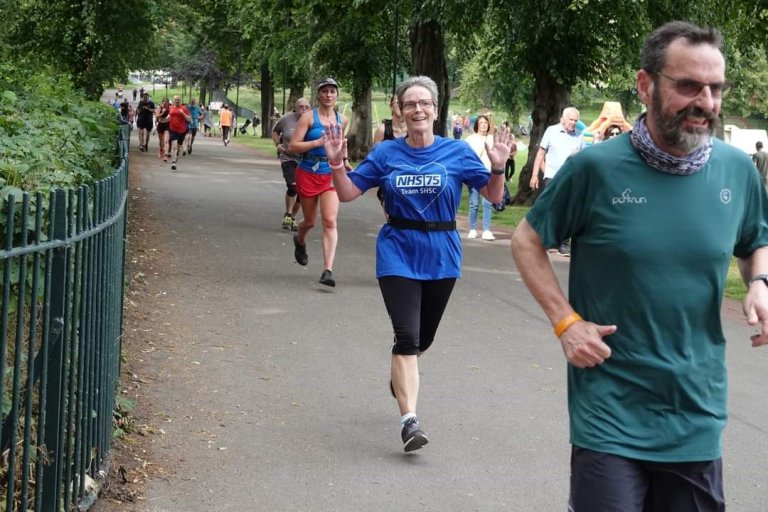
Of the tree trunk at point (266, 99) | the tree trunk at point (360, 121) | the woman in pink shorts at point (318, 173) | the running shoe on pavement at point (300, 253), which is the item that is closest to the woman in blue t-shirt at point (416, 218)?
the woman in pink shorts at point (318, 173)

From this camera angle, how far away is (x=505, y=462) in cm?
669

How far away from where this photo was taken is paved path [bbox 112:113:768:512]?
20.1ft

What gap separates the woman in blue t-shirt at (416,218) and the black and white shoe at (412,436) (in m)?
0.12

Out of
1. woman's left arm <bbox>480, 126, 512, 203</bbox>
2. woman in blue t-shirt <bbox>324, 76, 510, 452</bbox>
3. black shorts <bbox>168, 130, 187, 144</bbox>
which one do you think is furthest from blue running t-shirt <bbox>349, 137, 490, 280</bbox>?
black shorts <bbox>168, 130, 187, 144</bbox>

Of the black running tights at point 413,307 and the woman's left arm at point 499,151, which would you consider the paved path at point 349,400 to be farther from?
the woman's left arm at point 499,151

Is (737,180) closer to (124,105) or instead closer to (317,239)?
(317,239)

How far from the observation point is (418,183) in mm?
7031

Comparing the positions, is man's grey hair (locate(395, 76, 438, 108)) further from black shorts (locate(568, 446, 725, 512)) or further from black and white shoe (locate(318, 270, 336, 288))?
black and white shoe (locate(318, 270, 336, 288))

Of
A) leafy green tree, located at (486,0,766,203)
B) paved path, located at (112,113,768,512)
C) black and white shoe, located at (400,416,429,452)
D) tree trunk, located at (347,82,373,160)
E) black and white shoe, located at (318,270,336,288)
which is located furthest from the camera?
tree trunk, located at (347,82,373,160)

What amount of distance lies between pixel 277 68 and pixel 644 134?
165 feet

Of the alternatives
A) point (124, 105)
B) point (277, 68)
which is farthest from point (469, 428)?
point (277, 68)

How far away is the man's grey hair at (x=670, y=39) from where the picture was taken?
3635 mm

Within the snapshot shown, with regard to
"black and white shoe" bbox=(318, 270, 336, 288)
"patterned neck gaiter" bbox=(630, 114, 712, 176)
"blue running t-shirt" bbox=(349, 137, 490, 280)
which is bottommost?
"black and white shoe" bbox=(318, 270, 336, 288)

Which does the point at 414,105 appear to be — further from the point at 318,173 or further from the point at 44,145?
the point at 318,173
